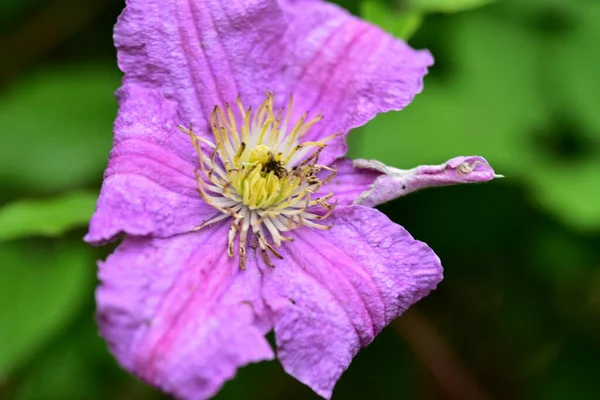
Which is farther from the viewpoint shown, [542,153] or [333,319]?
[542,153]

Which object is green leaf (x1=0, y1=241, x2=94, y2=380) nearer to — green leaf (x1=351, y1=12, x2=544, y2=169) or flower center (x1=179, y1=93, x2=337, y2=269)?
flower center (x1=179, y1=93, x2=337, y2=269)

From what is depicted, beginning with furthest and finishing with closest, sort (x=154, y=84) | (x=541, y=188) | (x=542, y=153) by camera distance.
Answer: (x=542, y=153) → (x=541, y=188) → (x=154, y=84)

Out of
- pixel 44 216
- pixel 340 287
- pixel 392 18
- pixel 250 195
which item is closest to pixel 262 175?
pixel 250 195

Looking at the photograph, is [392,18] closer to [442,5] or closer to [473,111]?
[442,5]

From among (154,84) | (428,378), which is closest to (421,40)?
(428,378)

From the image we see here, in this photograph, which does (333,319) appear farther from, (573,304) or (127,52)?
(573,304)

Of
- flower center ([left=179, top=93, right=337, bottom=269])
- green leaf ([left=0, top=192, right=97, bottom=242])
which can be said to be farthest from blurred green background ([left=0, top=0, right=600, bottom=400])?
flower center ([left=179, top=93, right=337, bottom=269])

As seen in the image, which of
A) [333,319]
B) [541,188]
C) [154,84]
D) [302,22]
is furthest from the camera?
[541,188]
